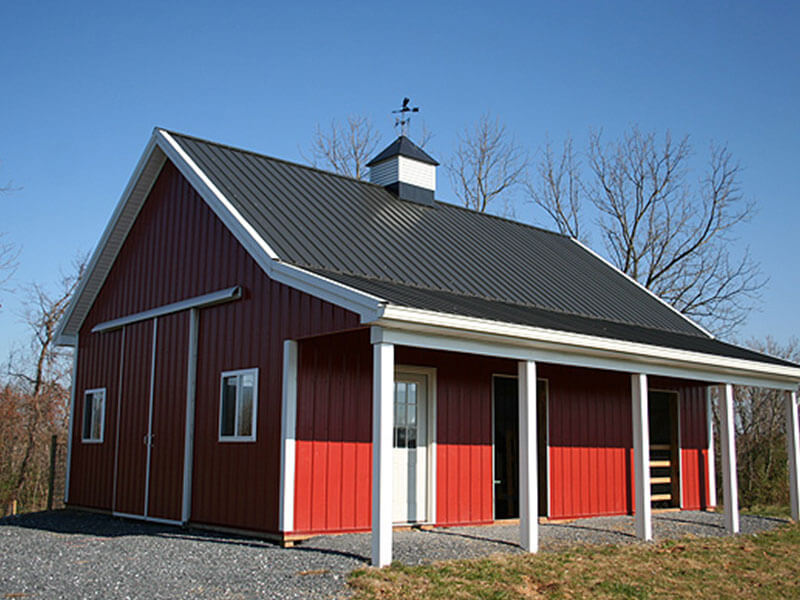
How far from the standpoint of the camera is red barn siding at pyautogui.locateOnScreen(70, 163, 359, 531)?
10094 mm

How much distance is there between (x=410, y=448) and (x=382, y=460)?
3090mm

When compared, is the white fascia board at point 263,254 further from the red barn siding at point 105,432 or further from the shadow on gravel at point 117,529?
the red barn siding at point 105,432

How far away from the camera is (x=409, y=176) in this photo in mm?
15141

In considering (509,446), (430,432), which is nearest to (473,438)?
(430,432)

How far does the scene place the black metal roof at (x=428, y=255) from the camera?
1070cm

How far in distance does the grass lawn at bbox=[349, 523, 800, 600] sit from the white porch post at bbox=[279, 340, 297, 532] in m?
2.08

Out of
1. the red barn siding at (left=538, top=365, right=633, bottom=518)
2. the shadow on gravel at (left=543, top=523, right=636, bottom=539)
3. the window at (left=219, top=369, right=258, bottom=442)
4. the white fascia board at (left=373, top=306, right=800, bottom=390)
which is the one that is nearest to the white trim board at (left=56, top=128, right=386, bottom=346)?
the white fascia board at (left=373, top=306, right=800, bottom=390)

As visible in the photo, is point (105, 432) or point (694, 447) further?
point (694, 447)

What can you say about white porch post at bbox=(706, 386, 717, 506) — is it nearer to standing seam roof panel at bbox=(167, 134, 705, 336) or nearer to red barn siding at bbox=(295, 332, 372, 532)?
standing seam roof panel at bbox=(167, 134, 705, 336)

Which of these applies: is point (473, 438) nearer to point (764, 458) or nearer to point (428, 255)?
point (428, 255)

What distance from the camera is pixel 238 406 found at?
10766 millimetres

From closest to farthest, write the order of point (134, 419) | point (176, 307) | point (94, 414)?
point (176, 307), point (134, 419), point (94, 414)

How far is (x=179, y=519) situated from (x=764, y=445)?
1457 centimetres


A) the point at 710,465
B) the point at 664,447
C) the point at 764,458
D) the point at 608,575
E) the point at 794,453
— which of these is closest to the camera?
the point at 608,575
